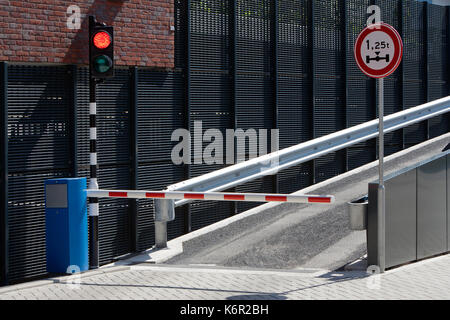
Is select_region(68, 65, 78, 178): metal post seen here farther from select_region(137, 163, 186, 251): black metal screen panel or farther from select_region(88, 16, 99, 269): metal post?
select_region(137, 163, 186, 251): black metal screen panel

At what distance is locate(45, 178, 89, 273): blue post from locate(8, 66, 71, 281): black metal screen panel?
0.37 metres

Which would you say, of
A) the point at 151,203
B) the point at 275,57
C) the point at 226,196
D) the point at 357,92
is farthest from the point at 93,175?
the point at 357,92

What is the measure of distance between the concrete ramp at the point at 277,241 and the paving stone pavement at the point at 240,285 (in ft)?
2.95

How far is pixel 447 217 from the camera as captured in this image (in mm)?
11352

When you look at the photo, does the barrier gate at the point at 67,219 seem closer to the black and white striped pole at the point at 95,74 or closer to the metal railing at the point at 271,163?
the black and white striped pole at the point at 95,74

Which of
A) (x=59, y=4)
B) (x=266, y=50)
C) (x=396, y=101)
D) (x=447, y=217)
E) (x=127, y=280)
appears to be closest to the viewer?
(x=127, y=280)

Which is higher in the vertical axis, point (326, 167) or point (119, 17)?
point (119, 17)

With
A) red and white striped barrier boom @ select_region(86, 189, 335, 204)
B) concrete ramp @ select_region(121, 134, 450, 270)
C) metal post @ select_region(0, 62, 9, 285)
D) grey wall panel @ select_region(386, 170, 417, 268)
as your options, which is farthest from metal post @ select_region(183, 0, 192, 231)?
grey wall panel @ select_region(386, 170, 417, 268)

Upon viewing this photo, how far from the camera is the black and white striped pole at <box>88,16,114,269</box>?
9.97 m

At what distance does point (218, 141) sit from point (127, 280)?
4484 millimetres

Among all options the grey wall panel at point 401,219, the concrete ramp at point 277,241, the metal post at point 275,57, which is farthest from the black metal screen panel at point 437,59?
the grey wall panel at point 401,219

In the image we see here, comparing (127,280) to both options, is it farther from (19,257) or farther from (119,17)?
(119,17)

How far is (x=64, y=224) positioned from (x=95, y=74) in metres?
2.03
